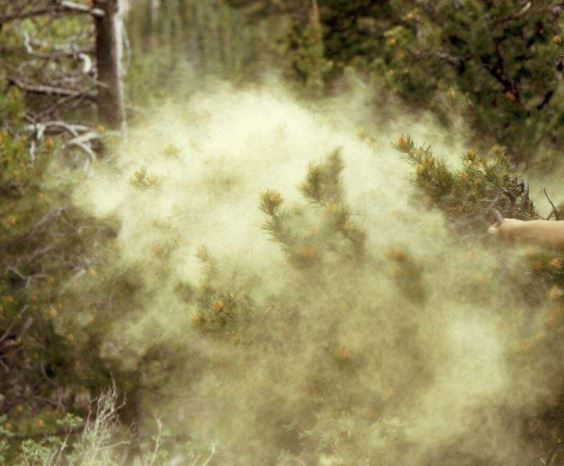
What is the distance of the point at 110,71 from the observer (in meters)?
6.38

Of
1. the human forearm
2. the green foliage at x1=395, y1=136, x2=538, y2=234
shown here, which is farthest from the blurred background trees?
the human forearm

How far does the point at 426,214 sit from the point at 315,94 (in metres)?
4.41

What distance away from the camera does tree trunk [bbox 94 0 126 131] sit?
6301mm

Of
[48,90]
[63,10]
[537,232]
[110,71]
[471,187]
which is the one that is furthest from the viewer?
[48,90]

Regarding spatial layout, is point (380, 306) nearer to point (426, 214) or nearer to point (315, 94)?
point (426, 214)

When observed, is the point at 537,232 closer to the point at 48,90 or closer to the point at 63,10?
the point at 63,10

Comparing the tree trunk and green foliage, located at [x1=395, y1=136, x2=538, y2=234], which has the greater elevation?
green foliage, located at [x1=395, y1=136, x2=538, y2=234]

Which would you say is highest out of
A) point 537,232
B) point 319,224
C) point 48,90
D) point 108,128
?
point 537,232

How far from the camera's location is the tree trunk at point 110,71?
20.7 ft

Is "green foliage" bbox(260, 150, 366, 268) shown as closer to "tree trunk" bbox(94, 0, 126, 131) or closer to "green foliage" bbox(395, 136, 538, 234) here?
"green foliage" bbox(395, 136, 538, 234)

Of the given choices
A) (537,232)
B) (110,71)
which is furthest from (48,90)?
(537,232)

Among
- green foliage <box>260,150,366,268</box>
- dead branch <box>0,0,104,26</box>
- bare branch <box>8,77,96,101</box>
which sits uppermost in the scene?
dead branch <box>0,0,104,26</box>

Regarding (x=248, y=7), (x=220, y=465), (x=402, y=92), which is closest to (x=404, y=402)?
(x=220, y=465)

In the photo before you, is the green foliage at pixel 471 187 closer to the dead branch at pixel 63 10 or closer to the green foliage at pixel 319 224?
the green foliage at pixel 319 224
